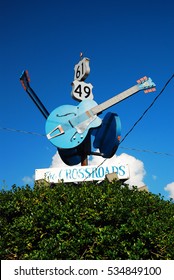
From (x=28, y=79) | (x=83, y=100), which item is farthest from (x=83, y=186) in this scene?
(x=28, y=79)

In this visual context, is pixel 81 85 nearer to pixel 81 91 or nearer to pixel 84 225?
pixel 81 91

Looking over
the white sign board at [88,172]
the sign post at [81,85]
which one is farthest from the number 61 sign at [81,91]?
the white sign board at [88,172]

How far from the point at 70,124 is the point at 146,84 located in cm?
287

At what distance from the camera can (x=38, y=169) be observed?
42.1 ft

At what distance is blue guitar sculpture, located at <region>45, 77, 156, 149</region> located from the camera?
13203mm

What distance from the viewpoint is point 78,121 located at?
13.3 meters

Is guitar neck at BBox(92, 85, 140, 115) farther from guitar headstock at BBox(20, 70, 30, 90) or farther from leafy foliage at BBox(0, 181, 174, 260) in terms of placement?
leafy foliage at BBox(0, 181, 174, 260)

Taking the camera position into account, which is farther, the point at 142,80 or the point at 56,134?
the point at 142,80

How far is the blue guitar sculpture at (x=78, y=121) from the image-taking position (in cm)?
1320

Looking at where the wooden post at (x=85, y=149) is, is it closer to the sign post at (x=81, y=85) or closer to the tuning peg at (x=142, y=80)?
the sign post at (x=81, y=85)

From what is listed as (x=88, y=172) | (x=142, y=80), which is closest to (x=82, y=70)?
(x=142, y=80)

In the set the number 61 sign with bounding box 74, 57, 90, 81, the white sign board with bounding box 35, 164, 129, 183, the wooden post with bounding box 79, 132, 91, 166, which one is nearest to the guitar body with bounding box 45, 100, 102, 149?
the wooden post with bounding box 79, 132, 91, 166
